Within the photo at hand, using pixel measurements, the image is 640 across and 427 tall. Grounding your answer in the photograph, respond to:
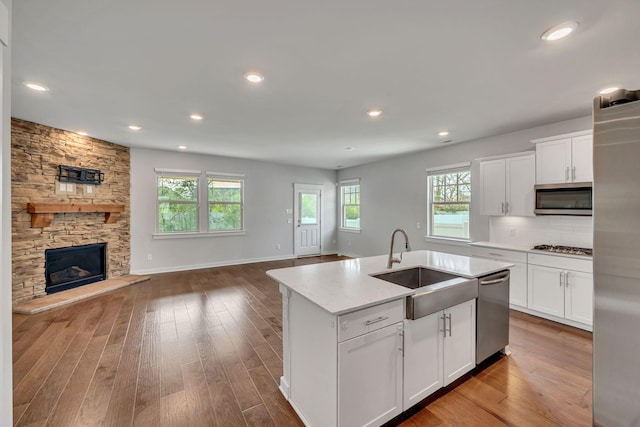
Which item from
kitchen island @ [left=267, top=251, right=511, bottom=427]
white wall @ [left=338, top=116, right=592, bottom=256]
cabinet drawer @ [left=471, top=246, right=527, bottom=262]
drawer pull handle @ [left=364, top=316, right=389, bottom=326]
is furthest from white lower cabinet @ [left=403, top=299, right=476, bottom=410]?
white wall @ [left=338, top=116, right=592, bottom=256]

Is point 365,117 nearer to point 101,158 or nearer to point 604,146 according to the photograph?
point 604,146

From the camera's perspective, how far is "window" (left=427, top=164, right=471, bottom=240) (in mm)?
4855

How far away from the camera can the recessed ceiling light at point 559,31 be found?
67.4 inches

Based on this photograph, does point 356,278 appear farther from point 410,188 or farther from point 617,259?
point 410,188

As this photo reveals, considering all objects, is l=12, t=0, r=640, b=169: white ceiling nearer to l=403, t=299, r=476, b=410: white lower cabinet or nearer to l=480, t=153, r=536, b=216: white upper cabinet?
l=480, t=153, r=536, b=216: white upper cabinet

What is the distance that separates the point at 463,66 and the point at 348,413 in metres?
2.72

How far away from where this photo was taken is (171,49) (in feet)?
6.63

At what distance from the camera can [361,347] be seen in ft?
4.91

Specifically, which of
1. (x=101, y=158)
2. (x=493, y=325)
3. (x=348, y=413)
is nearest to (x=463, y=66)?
(x=493, y=325)

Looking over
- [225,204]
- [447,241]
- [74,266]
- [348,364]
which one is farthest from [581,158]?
[74,266]

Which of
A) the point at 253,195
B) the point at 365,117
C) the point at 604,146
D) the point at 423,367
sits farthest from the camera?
the point at 253,195

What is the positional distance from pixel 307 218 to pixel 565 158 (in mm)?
5650

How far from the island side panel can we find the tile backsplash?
3880 mm

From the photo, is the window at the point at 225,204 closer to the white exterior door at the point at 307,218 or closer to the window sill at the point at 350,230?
the white exterior door at the point at 307,218
